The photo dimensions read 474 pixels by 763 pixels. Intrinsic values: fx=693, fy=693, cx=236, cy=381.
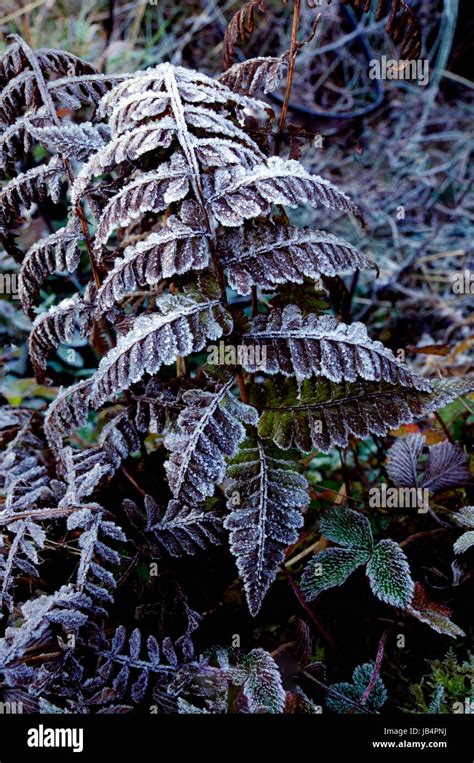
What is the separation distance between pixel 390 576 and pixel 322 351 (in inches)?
17.4

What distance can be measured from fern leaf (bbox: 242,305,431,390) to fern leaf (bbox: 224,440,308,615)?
18cm

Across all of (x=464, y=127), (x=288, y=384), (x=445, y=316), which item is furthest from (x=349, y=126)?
(x=288, y=384)

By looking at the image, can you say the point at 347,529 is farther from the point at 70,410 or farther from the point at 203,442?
the point at 70,410

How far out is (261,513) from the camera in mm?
1205

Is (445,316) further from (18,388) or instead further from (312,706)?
(312,706)

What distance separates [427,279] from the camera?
3.45 meters

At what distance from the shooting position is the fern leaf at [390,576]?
1.25m

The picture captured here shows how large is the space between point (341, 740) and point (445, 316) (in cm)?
225

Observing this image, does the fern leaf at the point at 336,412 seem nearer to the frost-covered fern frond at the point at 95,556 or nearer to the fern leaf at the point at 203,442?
the fern leaf at the point at 203,442

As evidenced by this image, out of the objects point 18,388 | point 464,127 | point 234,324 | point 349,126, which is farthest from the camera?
point 464,127

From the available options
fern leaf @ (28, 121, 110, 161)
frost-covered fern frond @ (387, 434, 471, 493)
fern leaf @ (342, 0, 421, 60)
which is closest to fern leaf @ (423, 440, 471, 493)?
frost-covered fern frond @ (387, 434, 471, 493)

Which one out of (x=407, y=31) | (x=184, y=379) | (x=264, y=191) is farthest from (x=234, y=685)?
(x=407, y=31)

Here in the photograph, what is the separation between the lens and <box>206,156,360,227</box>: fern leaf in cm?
119

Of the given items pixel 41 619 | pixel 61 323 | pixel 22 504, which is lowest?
pixel 41 619
